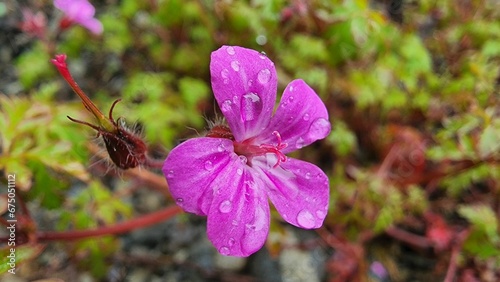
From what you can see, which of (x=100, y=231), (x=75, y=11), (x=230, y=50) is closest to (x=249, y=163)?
(x=230, y=50)

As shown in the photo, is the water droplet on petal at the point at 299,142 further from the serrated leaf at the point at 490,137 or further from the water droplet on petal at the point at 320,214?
the serrated leaf at the point at 490,137

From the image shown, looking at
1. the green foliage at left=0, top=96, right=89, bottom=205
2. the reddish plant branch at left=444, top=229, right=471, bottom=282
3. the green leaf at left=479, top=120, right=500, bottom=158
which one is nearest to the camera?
the green foliage at left=0, top=96, right=89, bottom=205

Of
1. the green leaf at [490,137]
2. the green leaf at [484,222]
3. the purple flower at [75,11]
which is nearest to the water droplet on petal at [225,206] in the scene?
the green leaf at [490,137]

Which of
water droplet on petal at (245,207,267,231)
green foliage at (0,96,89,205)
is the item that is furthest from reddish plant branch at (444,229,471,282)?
green foliage at (0,96,89,205)

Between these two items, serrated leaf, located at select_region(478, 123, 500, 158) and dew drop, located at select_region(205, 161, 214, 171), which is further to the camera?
serrated leaf, located at select_region(478, 123, 500, 158)

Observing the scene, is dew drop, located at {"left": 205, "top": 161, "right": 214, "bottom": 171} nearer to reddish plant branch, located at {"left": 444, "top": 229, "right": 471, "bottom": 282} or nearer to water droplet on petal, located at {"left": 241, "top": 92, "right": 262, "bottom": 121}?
water droplet on petal, located at {"left": 241, "top": 92, "right": 262, "bottom": 121}

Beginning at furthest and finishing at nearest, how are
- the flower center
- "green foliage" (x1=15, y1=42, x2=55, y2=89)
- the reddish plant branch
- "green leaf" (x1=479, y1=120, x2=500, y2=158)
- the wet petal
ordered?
"green foliage" (x1=15, y1=42, x2=55, y2=89) → the reddish plant branch → "green leaf" (x1=479, y1=120, x2=500, y2=158) → the flower center → the wet petal

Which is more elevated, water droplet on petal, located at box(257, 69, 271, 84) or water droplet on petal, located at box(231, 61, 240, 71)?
water droplet on petal, located at box(231, 61, 240, 71)
